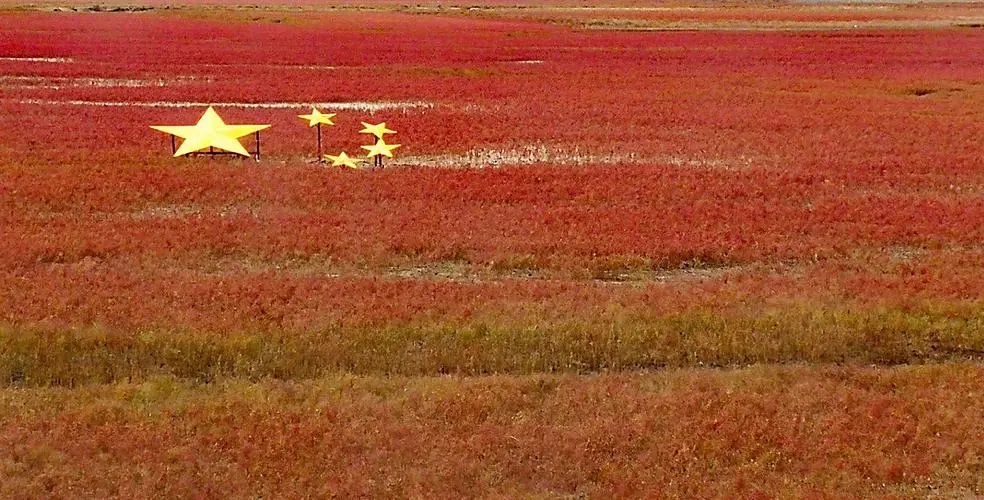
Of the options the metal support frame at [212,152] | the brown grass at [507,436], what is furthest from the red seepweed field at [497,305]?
the metal support frame at [212,152]

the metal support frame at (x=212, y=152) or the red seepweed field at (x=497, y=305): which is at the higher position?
the metal support frame at (x=212, y=152)

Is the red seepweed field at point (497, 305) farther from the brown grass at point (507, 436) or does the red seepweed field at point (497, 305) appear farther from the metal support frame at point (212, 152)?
the metal support frame at point (212, 152)

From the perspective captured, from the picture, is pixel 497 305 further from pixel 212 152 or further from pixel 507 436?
pixel 212 152

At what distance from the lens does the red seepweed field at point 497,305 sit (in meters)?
10.9

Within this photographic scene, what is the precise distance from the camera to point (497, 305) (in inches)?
614

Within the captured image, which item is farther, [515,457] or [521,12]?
[521,12]

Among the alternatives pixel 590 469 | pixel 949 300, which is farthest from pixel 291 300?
pixel 949 300

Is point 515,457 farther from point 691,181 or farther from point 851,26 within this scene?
point 851,26

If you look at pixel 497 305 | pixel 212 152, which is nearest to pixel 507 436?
pixel 497 305

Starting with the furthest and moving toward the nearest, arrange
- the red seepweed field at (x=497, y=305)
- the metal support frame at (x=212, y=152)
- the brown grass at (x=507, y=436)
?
the metal support frame at (x=212, y=152), the red seepweed field at (x=497, y=305), the brown grass at (x=507, y=436)

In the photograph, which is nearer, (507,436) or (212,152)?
(507,436)

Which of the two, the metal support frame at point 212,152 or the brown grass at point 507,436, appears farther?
the metal support frame at point 212,152

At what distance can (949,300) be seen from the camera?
53.5 ft

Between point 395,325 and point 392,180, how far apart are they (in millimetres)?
10990
